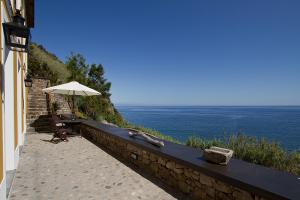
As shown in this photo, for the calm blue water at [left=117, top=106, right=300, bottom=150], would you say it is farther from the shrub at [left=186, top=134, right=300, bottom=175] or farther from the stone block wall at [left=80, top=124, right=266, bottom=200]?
the stone block wall at [left=80, top=124, right=266, bottom=200]

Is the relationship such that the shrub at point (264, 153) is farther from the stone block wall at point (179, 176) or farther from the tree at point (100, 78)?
the tree at point (100, 78)

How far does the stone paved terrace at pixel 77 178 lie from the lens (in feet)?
12.2

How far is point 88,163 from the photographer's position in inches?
219

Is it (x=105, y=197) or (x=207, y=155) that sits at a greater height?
(x=207, y=155)

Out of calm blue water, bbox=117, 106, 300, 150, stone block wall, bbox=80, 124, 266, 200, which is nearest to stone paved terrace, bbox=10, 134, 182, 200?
stone block wall, bbox=80, 124, 266, 200

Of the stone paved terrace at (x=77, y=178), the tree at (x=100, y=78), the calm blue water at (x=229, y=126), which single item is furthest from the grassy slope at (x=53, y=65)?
the stone paved terrace at (x=77, y=178)

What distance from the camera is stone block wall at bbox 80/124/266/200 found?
2918 millimetres

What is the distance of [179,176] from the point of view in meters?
3.90

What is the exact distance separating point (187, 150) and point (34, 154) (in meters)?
5.01

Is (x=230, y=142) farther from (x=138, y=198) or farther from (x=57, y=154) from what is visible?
(x=57, y=154)

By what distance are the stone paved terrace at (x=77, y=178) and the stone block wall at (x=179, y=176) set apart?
0.30 metres

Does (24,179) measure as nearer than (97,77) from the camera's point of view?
Yes

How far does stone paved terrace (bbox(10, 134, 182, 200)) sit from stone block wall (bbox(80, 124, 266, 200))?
0.98 ft

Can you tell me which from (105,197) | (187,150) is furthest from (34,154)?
(187,150)
